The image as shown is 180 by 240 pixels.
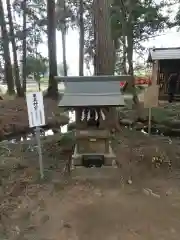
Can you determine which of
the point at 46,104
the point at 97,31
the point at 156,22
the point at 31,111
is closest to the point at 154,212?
the point at 31,111

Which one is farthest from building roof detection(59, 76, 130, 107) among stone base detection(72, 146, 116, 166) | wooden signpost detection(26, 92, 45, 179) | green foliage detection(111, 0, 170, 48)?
green foliage detection(111, 0, 170, 48)

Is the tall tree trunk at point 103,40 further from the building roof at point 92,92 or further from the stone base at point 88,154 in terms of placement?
the stone base at point 88,154

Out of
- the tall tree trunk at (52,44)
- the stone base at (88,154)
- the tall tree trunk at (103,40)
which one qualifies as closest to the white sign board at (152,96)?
the tall tree trunk at (103,40)

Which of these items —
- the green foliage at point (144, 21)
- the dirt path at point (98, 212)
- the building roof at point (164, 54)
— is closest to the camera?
the dirt path at point (98, 212)

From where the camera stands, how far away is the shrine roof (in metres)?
5.22

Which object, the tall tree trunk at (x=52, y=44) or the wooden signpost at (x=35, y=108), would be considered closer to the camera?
the wooden signpost at (x=35, y=108)

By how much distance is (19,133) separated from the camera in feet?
34.6

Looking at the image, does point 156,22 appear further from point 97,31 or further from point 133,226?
point 133,226

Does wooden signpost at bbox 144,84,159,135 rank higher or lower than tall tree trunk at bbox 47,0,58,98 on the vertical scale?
lower

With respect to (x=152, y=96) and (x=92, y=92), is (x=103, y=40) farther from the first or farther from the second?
(x=92, y=92)

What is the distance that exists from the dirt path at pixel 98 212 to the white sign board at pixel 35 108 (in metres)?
1.15

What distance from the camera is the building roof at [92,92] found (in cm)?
522

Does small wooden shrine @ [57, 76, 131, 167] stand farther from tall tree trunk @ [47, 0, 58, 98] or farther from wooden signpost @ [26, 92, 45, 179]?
tall tree trunk @ [47, 0, 58, 98]

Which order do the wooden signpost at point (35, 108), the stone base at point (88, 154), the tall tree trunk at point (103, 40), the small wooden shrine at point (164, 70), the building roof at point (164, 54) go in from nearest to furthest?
the wooden signpost at point (35, 108) → the stone base at point (88, 154) → the tall tree trunk at point (103, 40) → the building roof at point (164, 54) → the small wooden shrine at point (164, 70)
